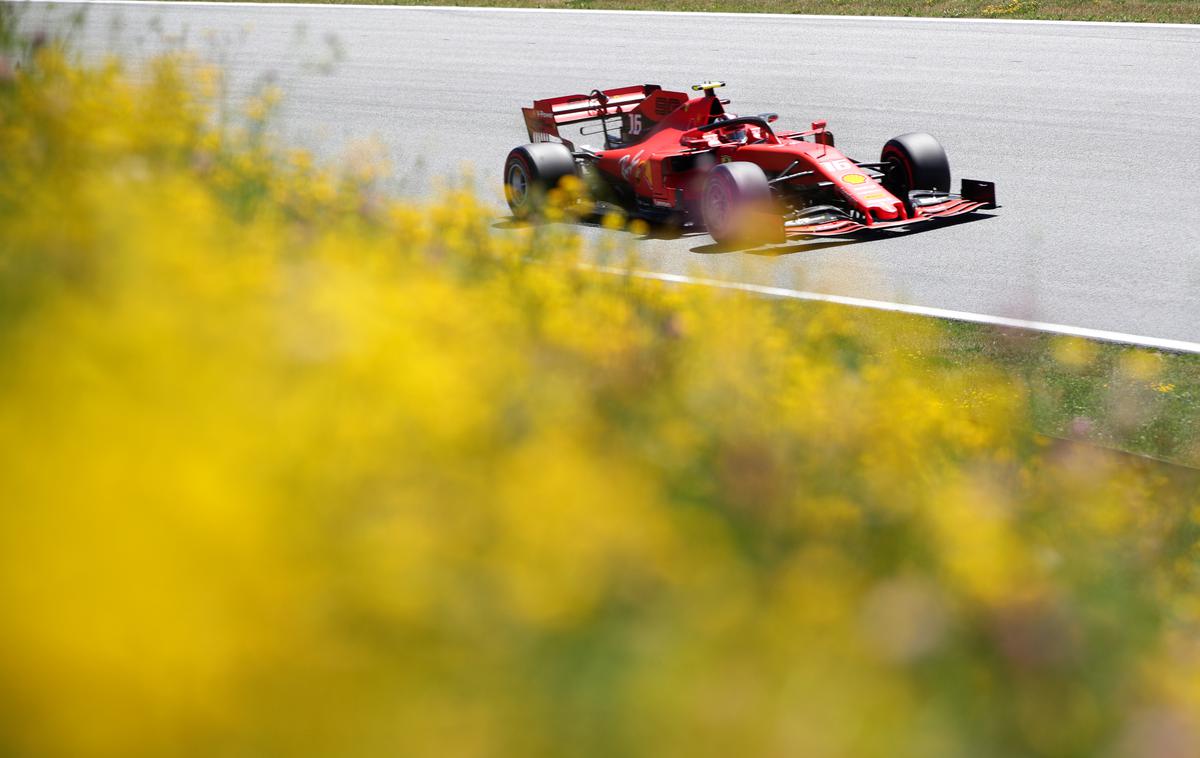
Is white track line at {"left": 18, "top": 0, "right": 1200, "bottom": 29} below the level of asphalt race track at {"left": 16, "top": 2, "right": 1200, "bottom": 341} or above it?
above

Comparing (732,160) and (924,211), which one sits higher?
(732,160)

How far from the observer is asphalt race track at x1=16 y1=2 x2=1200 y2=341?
805 cm

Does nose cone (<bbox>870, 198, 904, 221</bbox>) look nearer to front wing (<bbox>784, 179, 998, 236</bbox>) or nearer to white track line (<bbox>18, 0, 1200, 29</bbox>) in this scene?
front wing (<bbox>784, 179, 998, 236</bbox>)

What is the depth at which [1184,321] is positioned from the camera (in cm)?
731

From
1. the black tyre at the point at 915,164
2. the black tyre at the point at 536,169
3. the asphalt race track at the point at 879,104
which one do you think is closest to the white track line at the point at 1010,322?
the asphalt race track at the point at 879,104

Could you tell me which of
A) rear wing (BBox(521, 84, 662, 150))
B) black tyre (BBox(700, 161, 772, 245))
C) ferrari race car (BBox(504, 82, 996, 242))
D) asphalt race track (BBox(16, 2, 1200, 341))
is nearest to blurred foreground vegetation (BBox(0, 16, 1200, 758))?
asphalt race track (BBox(16, 2, 1200, 341))

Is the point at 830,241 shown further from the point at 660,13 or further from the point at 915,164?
the point at 660,13

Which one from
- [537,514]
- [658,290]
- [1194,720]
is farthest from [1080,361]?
[537,514]

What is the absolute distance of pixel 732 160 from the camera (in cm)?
953

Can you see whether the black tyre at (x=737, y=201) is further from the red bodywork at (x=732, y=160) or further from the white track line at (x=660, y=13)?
the white track line at (x=660, y=13)

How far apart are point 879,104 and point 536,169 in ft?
23.1

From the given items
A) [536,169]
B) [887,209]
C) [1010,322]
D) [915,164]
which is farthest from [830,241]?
[1010,322]

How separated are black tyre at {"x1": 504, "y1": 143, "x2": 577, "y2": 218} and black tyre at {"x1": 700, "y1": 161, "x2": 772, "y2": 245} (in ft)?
3.67

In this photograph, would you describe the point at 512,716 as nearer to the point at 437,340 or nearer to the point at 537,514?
the point at 537,514
